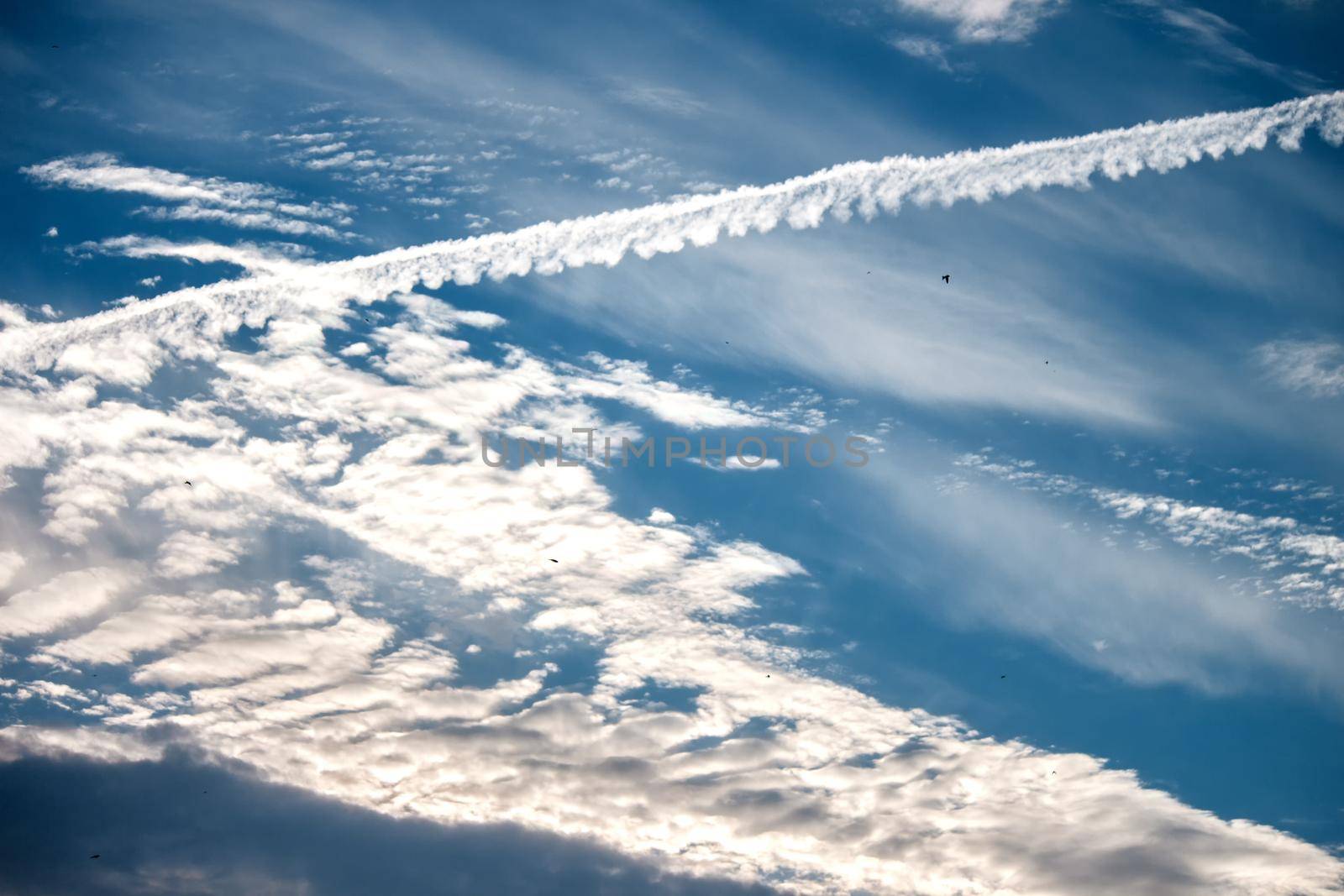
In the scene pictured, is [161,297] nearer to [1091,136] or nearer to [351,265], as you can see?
[351,265]

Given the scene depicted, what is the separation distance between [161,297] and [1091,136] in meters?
74.8

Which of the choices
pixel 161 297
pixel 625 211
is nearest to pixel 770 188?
pixel 625 211

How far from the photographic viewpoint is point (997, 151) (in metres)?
58.8

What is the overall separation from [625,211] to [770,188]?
10948mm

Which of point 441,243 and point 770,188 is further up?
point 770,188

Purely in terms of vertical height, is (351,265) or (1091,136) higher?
(1091,136)

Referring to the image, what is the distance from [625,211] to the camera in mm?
60969

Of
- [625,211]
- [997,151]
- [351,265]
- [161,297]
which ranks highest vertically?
[997,151]

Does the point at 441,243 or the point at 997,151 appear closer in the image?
the point at 997,151

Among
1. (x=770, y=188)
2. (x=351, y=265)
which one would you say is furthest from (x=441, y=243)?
(x=770, y=188)

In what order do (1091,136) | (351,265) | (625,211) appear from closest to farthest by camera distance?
(1091,136) → (625,211) → (351,265)

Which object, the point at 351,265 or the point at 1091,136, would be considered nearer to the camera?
the point at 1091,136

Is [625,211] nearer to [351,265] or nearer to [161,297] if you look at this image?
[351,265]

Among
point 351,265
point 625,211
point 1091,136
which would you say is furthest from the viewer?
point 351,265
